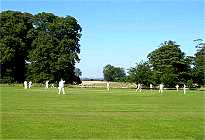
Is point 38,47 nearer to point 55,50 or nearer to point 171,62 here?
point 55,50

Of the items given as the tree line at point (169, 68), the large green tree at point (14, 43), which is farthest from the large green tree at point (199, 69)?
the large green tree at point (14, 43)

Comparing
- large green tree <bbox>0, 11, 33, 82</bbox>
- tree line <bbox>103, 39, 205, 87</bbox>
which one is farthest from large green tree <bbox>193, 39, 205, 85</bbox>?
large green tree <bbox>0, 11, 33, 82</bbox>

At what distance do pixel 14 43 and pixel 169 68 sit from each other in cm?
3082

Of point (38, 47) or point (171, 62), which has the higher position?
point (38, 47)

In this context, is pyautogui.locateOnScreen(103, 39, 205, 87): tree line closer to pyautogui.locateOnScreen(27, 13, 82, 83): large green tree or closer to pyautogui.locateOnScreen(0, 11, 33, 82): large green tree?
pyautogui.locateOnScreen(27, 13, 82, 83): large green tree

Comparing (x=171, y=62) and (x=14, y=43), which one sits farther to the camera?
(x=171, y=62)

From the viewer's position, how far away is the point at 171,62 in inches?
3996

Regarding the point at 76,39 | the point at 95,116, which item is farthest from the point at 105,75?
the point at 95,116

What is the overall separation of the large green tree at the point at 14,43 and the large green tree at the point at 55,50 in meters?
2.23

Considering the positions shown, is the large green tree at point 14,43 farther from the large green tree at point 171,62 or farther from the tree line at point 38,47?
the large green tree at point 171,62

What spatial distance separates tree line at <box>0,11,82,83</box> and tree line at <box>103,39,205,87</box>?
1288 cm

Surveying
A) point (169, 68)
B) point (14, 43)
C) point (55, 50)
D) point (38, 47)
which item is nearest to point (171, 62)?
point (169, 68)

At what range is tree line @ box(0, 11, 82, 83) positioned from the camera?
94.1 metres

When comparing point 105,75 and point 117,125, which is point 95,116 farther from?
point 105,75
